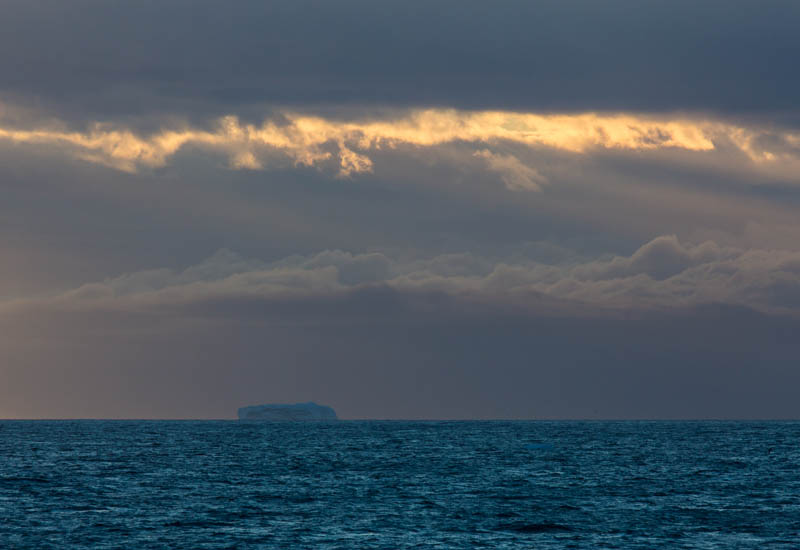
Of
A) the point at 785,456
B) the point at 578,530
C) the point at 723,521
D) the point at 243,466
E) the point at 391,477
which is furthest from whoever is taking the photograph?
the point at 785,456

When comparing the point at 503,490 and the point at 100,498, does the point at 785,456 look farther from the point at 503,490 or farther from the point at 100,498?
the point at 100,498

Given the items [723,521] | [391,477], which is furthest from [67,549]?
[391,477]

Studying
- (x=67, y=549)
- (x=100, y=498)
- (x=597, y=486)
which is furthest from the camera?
(x=597, y=486)

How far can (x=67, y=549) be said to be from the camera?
193 feet

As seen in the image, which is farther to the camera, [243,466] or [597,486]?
[243,466]

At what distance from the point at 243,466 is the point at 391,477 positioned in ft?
79.2

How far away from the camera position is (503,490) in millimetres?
94375

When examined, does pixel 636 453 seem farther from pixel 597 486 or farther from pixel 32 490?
pixel 32 490

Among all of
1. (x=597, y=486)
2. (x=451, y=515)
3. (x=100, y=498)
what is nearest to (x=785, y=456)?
(x=597, y=486)

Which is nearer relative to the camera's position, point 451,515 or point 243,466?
point 451,515

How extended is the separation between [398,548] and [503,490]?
35.1m

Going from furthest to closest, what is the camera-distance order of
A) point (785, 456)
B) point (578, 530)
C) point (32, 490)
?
point (785, 456), point (32, 490), point (578, 530)

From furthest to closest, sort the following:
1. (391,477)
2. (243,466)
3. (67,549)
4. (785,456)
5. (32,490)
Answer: (785,456) < (243,466) < (391,477) < (32,490) < (67,549)

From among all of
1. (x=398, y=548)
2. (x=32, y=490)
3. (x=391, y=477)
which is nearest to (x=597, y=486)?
(x=391, y=477)
